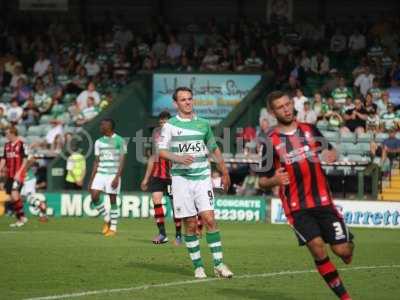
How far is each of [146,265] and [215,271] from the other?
1634 millimetres

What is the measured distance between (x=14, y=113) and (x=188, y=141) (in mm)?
19447

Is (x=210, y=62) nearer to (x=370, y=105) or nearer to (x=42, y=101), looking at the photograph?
(x=42, y=101)

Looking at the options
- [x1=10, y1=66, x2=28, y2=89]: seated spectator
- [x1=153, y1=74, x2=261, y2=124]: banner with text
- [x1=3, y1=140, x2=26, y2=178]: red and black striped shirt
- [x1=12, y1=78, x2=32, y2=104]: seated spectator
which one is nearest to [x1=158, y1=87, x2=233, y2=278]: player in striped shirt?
[x1=3, y1=140, x2=26, y2=178]: red and black striped shirt

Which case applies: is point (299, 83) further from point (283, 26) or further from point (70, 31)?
point (70, 31)

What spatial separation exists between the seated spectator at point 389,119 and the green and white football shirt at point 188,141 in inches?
558

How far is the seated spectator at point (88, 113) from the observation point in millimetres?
32125

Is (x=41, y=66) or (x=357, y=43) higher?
(x=357, y=43)

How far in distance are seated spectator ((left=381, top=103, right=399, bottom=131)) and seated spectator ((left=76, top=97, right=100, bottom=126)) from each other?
28.6 feet

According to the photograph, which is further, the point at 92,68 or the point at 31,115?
the point at 92,68

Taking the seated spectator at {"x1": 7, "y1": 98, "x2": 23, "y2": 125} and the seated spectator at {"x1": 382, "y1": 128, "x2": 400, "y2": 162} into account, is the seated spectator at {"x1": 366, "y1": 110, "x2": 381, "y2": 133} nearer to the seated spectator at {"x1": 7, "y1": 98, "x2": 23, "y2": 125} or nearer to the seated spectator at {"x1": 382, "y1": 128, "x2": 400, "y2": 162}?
the seated spectator at {"x1": 382, "y1": 128, "x2": 400, "y2": 162}

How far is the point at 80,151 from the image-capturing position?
102 ft

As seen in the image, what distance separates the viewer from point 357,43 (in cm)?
3150

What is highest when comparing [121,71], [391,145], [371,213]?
[121,71]

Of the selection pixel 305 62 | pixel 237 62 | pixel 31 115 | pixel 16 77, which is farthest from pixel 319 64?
pixel 16 77
